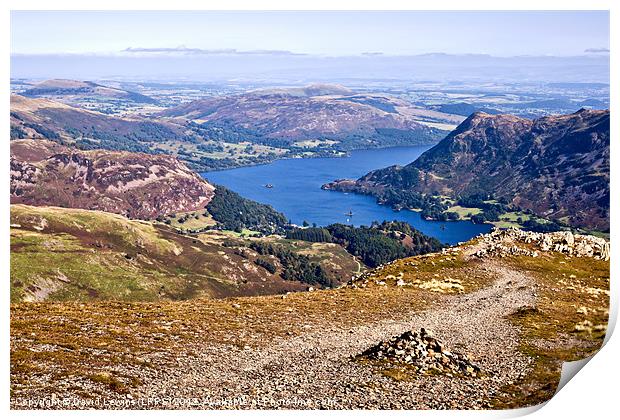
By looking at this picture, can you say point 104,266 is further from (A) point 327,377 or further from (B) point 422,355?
(B) point 422,355

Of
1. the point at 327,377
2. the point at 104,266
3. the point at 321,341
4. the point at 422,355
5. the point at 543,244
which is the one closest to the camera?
the point at 327,377

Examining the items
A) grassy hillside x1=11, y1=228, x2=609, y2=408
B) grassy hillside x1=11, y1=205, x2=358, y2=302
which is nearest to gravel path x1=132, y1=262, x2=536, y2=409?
grassy hillside x1=11, y1=228, x2=609, y2=408

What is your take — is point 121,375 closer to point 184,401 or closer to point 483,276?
point 184,401

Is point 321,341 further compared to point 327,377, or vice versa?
point 321,341

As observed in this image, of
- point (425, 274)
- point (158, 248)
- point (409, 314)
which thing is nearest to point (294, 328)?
point (409, 314)

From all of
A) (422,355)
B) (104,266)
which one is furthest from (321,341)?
(104,266)

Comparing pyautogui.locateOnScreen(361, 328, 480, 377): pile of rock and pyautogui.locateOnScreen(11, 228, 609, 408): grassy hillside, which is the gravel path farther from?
pyautogui.locateOnScreen(361, 328, 480, 377): pile of rock

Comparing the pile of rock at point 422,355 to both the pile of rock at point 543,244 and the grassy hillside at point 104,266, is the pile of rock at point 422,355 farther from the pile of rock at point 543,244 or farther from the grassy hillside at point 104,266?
the grassy hillside at point 104,266
